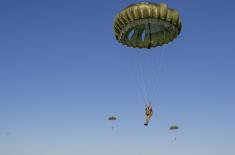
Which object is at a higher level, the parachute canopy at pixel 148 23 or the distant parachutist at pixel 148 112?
the parachute canopy at pixel 148 23

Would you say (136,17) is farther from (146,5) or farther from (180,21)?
(180,21)

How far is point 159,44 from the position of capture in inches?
1503

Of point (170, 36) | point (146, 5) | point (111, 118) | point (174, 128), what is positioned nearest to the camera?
point (146, 5)

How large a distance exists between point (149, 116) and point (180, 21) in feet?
29.4

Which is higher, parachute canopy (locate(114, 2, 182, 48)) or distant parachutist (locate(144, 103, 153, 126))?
parachute canopy (locate(114, 2, 182, 48))

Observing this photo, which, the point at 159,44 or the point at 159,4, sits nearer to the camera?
the point at 159,4

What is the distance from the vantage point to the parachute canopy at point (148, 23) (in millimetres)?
34188

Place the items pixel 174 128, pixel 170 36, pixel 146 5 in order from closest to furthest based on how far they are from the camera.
Answer: pixel 146 5, pixel 170 36, pixel 174 128

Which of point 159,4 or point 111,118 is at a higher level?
point 111,118

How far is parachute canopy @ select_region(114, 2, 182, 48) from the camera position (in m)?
34.2

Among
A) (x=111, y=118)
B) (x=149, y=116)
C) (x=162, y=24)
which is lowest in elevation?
(x=149, y=116)

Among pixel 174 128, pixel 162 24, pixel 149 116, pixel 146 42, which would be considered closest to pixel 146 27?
pixel 146 42

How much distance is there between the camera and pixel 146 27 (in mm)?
38438

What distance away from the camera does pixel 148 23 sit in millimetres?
34594
